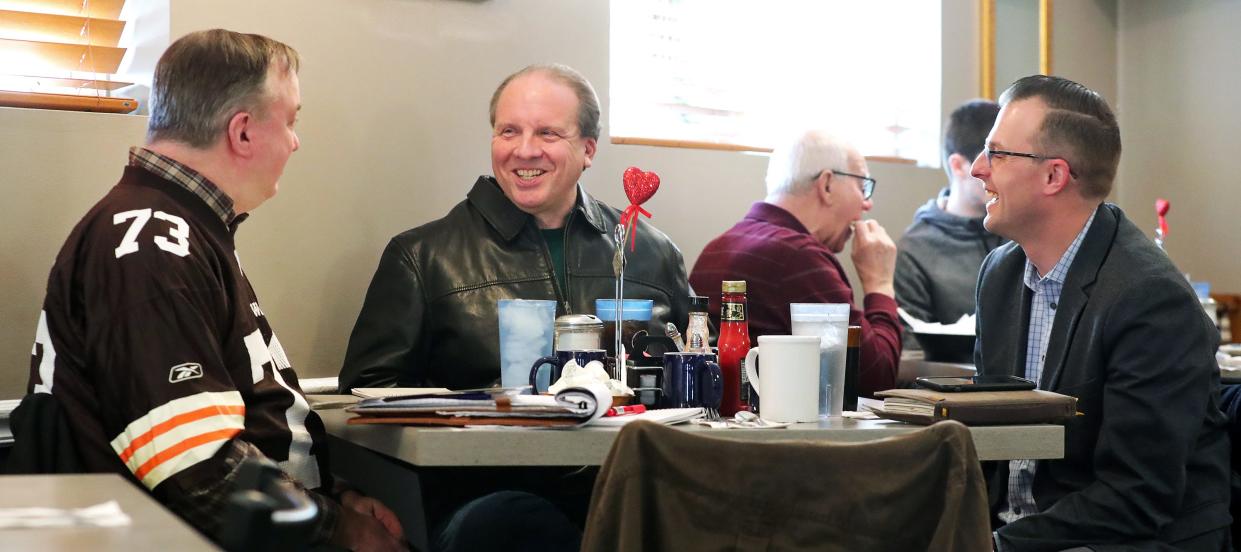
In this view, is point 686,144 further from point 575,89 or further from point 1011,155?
point 1011,155

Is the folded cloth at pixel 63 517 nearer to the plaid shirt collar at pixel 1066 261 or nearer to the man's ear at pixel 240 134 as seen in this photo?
the man's ear at pixel 240 134

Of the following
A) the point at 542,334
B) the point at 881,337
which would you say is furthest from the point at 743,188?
the point at 542,334

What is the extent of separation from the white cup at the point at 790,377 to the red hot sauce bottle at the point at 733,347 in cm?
15

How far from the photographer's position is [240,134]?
2008 millimetres

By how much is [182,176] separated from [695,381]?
2.92ft

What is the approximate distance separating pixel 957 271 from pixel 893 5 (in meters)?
0.90

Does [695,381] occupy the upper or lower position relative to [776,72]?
lower

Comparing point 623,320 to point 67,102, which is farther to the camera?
point 67,102

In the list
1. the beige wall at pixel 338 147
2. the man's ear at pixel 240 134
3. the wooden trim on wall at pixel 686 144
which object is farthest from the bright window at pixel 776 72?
the man's ear at pixel 240 134

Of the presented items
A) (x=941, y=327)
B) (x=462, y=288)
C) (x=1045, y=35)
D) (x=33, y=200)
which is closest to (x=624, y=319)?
(x=462, y=288)

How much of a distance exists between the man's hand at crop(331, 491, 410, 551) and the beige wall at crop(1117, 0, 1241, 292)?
335 cm

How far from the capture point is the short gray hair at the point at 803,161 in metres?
3.27

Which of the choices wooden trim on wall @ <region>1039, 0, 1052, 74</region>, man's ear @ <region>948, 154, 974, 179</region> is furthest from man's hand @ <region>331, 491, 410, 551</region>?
wooden trim on wall @ <region>1039, 0, 1052, 74</region>

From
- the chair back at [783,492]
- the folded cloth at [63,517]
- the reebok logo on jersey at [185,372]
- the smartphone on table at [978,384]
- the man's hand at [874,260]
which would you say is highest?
the man's hand at [874,260]
